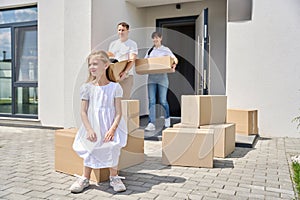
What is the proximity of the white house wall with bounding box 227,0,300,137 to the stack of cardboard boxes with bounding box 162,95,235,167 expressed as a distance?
100cm

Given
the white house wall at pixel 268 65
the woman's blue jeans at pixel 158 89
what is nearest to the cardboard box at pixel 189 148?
the woman's blue jeans at pixel 158 89

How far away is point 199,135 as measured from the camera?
3160 millimetres

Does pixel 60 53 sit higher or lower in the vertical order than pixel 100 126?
higher

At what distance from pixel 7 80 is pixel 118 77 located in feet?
15.5

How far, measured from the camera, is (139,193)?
7.76 ft

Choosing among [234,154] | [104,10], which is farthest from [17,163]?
[104,10]

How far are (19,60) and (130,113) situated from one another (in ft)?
13.7

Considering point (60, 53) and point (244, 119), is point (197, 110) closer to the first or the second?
point (244, 119)

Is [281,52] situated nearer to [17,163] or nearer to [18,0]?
[17,163]

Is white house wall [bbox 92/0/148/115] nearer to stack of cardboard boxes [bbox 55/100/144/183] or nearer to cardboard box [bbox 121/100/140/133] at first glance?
cardboard box [bbox 121/100/140/133]

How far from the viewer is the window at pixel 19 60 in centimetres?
617

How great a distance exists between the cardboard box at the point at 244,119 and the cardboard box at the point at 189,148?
1.55m

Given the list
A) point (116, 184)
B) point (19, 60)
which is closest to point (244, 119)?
point (116, 184)

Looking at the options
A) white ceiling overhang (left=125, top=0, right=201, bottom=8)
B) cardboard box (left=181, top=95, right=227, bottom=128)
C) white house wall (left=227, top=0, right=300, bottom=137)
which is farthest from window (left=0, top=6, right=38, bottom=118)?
white house wall (left=227, top=0, right=300, bottom=137)
